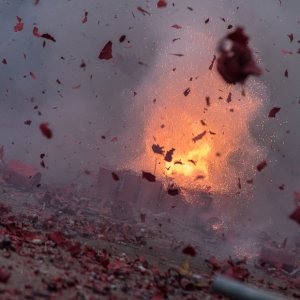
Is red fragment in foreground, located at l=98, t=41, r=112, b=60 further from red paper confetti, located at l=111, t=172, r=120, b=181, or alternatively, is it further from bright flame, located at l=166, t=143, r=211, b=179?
red paper confetti, located at l=111, t=172, r=120, b=181

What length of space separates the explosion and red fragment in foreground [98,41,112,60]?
478 cm

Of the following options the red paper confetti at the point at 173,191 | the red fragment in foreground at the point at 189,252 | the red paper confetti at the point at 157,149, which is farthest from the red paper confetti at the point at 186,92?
the red fragment in foreground at the point at 189,252

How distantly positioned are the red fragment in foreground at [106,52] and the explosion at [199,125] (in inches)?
188

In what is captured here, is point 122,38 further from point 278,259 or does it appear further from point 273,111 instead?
point 278,259

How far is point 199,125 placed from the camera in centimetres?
1998

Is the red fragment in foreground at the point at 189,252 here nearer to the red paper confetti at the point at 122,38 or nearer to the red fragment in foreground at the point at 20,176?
the red fragment in foreground at the point at 20,176

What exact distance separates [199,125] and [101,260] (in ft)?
46.9

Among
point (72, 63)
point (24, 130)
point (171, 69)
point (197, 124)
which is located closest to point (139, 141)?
point (197, 124)

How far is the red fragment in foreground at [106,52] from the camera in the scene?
2622 centimetres

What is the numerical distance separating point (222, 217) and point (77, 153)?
28.4 feet

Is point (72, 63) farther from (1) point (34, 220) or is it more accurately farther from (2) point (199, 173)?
(1) point (34, 220)

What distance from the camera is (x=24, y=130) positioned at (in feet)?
72.0

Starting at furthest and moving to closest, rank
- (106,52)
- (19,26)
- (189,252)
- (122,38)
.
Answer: (19,26) → (106,52) → (122,38) → (189,252)

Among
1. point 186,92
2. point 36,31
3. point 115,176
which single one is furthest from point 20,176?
point 36,31
